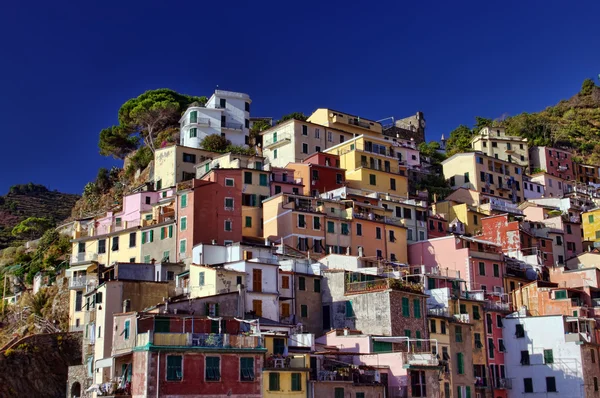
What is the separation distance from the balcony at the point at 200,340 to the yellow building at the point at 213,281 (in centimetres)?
803

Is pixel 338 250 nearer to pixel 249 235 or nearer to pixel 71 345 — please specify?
pixel 249 235

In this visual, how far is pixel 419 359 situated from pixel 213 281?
12252mm

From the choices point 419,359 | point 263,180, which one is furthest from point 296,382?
point 263,180

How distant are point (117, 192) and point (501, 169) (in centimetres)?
4301

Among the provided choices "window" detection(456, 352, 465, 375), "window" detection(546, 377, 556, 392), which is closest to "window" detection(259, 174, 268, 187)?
"window" detection(456, 352, 465, 375)

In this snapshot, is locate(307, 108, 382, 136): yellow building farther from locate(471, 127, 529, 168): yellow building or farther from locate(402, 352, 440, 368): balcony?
locate(402, 352, 440, 368): balcony

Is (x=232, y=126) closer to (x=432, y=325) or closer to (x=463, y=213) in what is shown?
(x=463, y=213)

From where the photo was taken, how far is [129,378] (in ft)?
123

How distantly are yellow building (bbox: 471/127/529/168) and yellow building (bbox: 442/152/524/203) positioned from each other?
1028cm

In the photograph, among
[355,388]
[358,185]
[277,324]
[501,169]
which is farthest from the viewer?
[501,169]

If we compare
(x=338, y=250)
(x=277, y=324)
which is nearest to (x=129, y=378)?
(x=277, y=324)

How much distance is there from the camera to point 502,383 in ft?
177

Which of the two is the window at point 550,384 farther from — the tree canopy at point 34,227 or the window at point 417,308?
the tree canopy at point 34,227

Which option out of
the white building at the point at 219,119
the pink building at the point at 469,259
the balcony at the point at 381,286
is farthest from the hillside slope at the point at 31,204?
the balcony at the point at 381,286
